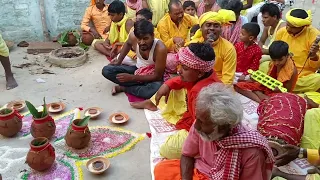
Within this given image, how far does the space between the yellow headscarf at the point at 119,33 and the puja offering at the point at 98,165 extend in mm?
3060

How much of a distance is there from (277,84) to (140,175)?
2.21m

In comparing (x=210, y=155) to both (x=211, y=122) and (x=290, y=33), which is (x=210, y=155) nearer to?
(x=211, y=122)

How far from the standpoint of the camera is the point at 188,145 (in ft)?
8.80

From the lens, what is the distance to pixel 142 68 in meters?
5.08

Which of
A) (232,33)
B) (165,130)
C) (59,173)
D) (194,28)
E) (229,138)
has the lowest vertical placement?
(59,173)

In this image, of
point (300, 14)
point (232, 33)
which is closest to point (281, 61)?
point (300, 14)

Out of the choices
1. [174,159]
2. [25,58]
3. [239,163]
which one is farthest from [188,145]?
[25,58]

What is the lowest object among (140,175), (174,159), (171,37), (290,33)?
(140,175)

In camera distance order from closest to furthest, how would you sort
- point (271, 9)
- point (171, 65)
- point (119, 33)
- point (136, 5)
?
point (171, 65)
point (271, 9)
point (119, 33)
point (136, 5)

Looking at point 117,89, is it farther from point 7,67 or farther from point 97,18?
point 97,18

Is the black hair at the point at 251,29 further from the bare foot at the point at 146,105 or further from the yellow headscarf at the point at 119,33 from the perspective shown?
the yellow headscarf at the point at 119,33

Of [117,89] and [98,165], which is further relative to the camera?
[117,89]

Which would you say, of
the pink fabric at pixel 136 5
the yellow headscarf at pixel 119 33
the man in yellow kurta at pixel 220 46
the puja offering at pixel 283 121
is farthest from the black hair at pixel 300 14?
the pink fabric at pixel 136 5

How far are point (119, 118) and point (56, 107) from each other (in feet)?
2.91
